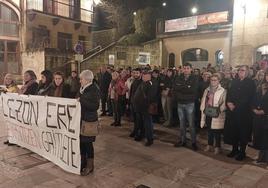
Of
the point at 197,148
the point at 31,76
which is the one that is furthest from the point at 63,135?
the point at 197,148

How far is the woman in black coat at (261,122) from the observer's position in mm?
5258

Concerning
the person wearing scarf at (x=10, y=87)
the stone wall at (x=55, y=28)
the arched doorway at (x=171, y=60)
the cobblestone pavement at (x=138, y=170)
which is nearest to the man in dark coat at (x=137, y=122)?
the cobblestone pavement at (x=138, y=170)

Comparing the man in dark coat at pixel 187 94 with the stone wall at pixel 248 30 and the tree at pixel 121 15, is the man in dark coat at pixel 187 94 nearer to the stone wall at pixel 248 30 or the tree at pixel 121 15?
the stone wall at pixel 248 30

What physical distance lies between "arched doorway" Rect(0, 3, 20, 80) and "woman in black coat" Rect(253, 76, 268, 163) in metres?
19.7

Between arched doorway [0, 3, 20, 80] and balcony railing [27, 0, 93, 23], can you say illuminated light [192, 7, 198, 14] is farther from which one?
arched doorway [0, 3, 20, 80]

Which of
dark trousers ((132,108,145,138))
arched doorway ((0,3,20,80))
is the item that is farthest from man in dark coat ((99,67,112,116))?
arched doorway ((0,3,20,80))

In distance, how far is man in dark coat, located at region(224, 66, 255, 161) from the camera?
219 inches

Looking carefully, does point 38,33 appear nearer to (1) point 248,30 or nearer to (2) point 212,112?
(1) point 248,30

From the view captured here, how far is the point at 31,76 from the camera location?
6.05m

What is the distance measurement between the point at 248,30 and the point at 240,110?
35.6 ft

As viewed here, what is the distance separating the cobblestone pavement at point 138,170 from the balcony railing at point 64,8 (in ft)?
64.0

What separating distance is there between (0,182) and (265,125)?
461 centimetres

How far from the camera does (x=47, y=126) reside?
5168mm

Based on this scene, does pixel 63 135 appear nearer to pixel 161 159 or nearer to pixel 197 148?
pixel 161 159
